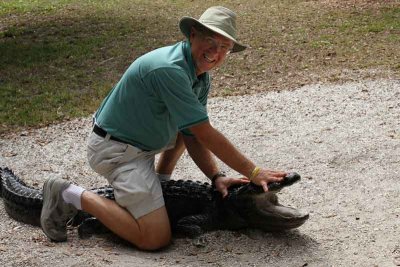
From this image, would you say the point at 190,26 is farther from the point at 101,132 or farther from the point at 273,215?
the point at 273,215

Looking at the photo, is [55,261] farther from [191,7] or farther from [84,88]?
[191,7]

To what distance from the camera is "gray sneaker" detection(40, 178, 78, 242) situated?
11.4 feet

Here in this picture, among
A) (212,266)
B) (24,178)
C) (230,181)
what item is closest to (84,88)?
(24,178)

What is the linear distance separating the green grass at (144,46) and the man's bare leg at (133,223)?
2437mm

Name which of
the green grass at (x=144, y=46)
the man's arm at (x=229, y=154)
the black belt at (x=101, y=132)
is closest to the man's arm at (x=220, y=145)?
the man's arm at (x=229, y=154)

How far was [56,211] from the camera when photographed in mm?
3502

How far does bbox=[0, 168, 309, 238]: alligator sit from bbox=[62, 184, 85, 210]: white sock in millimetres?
131

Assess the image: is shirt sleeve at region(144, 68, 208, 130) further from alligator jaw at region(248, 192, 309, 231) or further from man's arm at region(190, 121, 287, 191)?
alligator jaw at region(248, 192, 309, 231)

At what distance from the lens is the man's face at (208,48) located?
3264mm

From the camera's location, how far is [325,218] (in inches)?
146

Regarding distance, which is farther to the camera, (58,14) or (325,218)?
(58,14)

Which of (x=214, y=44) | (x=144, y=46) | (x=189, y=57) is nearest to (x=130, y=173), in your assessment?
(x=189, y=57)

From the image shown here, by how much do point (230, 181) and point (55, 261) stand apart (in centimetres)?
102

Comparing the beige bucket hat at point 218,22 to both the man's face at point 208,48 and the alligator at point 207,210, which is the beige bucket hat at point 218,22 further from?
the alligator at point 207,210
